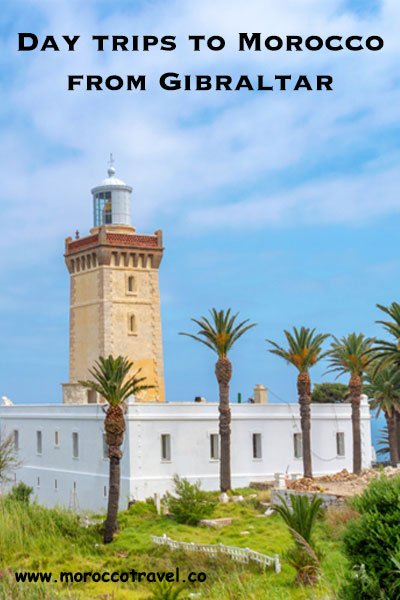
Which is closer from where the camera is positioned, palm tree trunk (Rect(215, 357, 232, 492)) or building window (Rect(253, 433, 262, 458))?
palm tree trunk (Rect(215, 357, 232, 492))

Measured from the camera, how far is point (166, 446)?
1598 inches

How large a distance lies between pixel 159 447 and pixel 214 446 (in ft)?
9.93

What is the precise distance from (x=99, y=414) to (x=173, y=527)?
840cm

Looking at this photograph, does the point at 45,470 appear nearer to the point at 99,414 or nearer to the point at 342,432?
the point at 99,414

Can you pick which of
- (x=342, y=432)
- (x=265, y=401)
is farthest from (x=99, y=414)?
(x=342, y=432)

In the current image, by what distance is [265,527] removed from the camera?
32.4 metres

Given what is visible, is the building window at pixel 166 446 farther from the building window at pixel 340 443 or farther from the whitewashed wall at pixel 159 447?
the building window at pixel 340 443

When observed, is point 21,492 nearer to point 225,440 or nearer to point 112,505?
point 225,440

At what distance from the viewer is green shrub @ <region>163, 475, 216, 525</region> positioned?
114ft

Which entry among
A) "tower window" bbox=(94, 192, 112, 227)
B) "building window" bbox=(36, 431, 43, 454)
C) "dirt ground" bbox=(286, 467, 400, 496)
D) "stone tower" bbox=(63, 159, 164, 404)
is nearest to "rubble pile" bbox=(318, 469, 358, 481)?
"dirt ground" bbox=(286, 467, 400, 496)

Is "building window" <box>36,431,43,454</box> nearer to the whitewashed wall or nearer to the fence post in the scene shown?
the whitewashed wall

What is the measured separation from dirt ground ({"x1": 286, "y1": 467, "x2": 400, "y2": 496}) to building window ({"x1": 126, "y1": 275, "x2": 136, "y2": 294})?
1459cm

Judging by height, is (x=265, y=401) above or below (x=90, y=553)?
above

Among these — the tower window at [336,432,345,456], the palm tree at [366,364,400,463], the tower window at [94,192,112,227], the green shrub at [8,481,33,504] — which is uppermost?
the tower window at [94,192,112,227]
